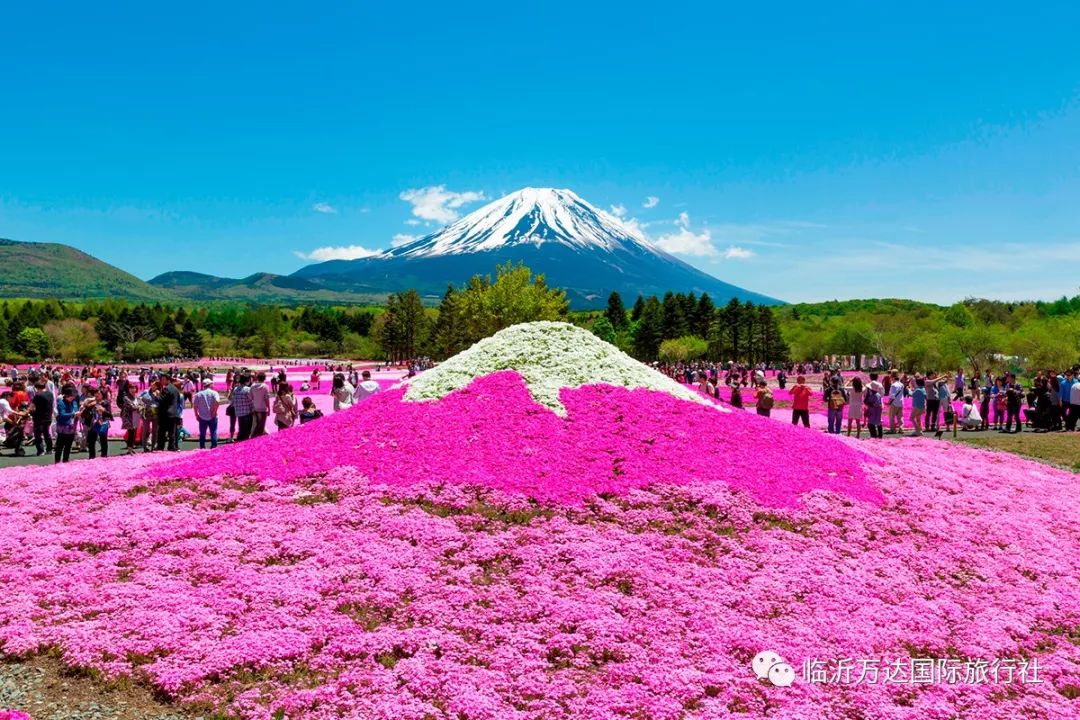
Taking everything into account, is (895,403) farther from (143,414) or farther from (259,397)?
(143,414)

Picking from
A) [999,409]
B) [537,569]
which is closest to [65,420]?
[537,569]

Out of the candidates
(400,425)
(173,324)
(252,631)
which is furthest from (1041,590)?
(173,324)

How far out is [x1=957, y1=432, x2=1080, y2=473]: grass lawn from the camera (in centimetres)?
1828

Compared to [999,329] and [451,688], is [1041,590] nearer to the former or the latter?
[451,688]

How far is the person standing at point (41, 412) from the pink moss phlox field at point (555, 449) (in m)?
6.52

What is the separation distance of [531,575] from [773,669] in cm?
304

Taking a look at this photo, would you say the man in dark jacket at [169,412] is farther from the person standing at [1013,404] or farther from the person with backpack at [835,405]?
the person standing at [1013,404]

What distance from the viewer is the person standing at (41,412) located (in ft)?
55.9

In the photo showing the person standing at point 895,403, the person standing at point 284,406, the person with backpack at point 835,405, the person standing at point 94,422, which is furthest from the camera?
the person standing at point 895,403

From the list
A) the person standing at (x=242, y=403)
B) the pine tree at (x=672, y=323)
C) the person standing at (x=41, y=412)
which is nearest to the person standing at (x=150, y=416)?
the person standing at (x=41, y=412)

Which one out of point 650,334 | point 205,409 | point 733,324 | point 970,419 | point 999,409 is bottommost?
point 970,419

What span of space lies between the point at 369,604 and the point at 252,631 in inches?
48.6

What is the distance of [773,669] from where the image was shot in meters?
6.45

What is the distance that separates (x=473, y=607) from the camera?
760 cm
